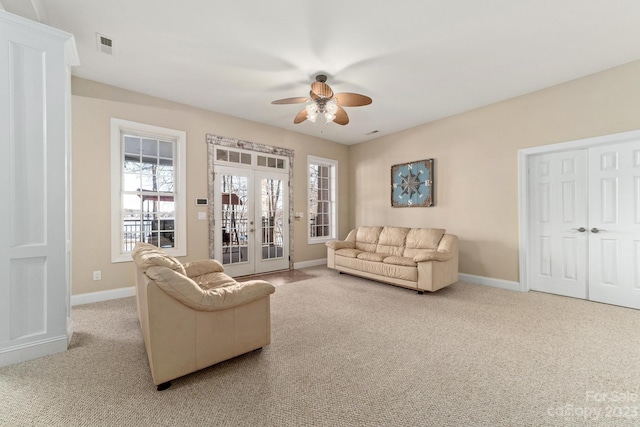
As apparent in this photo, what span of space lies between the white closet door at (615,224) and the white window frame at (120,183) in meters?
5.86

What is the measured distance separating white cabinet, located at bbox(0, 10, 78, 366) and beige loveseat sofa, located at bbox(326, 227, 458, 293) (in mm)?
3771

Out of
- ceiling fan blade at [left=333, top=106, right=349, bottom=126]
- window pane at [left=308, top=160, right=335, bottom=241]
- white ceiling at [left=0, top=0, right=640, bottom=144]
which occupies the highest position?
white ceiling at [left=0, top=0, right=640, bottom=144]

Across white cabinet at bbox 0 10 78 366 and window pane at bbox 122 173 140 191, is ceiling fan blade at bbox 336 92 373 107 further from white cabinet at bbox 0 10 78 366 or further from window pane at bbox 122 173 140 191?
window pane at bbox 122 173 140 191

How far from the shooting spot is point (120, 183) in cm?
384

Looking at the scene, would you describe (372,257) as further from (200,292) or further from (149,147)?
(149,147)

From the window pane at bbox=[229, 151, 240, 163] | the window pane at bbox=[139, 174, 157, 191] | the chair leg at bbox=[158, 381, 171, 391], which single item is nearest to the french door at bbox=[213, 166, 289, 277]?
the window pane at bbox=[229, 151, 240, 163]

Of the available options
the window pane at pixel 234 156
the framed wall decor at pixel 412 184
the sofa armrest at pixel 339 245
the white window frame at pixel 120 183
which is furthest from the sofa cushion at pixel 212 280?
the framed wall decor at pixel 412 184

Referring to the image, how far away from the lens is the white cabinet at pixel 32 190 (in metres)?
2.10

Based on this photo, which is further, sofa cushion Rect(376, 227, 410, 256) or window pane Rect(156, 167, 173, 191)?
sofa cushion Rect(376, 227, 410, 256)

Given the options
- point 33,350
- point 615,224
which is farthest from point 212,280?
point 615,224

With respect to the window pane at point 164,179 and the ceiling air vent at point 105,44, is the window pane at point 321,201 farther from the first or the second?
the ceiling air vent at point 105,44

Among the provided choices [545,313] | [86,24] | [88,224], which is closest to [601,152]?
[545,313]

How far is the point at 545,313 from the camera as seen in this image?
3131 millimetres

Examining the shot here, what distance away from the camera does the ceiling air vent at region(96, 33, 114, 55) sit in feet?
8.98
